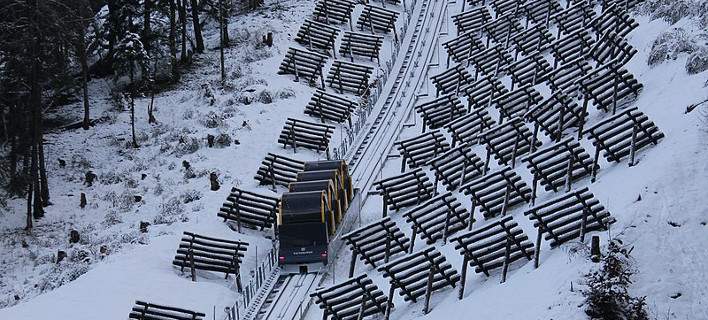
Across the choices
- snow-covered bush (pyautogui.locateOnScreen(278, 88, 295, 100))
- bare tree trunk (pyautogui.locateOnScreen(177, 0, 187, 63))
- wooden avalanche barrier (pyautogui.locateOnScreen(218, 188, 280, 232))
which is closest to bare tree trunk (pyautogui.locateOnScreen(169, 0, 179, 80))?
bare tree trunk (pyautogui.locateOnScreen(177, 0, 187, 63))

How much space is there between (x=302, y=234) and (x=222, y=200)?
7.31 m

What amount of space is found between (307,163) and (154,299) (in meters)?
9.82

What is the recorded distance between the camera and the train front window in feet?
117

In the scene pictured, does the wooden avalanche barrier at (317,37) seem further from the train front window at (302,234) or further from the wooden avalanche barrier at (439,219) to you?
the wooden avalanche barrier at (439,219)

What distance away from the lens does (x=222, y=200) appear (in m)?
42.0

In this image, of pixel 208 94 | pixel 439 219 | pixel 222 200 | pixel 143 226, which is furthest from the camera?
pixel 208 94

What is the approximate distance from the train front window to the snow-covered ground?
1.69m

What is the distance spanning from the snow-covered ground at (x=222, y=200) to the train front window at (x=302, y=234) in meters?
1.69

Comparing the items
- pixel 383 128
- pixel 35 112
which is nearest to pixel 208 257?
pixel 35 112

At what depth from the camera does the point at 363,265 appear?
1419 inches

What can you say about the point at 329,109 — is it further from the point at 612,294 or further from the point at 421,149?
the point at 612,294

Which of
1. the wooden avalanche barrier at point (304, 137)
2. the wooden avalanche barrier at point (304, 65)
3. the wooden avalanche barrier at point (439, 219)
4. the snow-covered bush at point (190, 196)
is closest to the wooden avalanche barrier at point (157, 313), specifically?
the wooden avalanche barrier at point (439, 219)

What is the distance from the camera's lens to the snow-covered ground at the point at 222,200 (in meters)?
25.2

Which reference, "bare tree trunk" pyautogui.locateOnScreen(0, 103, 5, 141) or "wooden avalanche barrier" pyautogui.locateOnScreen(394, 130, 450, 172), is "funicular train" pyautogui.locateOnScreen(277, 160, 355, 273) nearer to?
"wooden avalanche barrier" pyautogui.locateOnScreen(394, 130, 450, 172)
